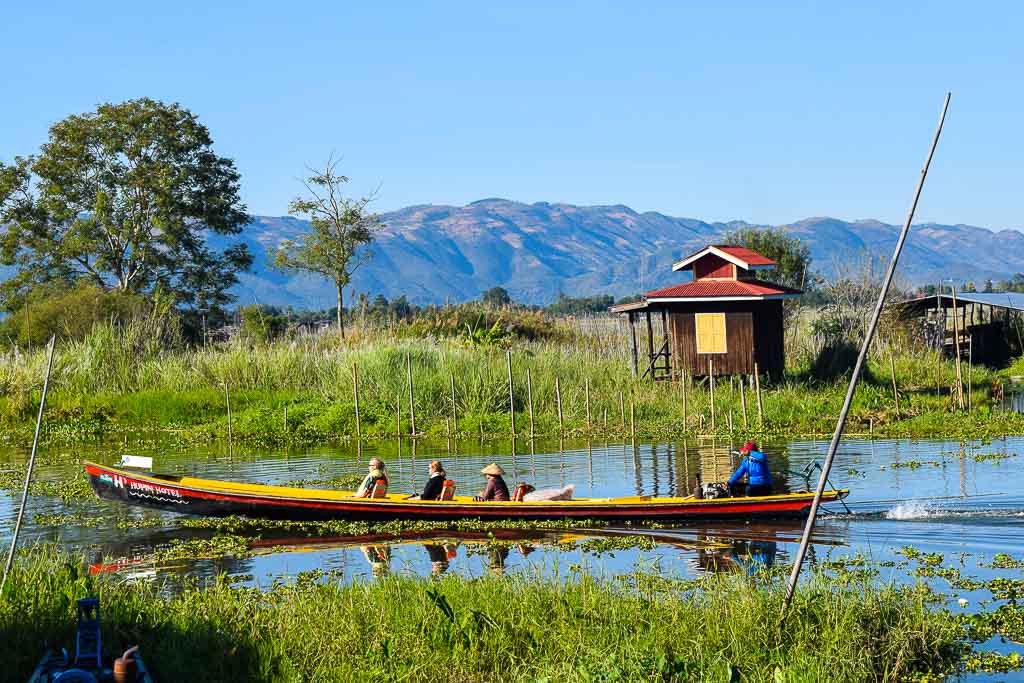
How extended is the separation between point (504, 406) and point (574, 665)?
24.5 m

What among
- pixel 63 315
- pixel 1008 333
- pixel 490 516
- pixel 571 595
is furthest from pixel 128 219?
pixel 571 595

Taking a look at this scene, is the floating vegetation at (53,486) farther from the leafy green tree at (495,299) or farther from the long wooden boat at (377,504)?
the leafy green tree at (495,299)

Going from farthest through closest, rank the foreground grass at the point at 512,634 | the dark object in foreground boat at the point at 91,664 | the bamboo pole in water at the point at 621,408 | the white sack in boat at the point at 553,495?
the bamboo pole in water at the point at 621,408 → the white sack in boat at the point at 553,495 → the foreground grass at the point at 512,634 → the dark object in foreground boat at the point at 91,664

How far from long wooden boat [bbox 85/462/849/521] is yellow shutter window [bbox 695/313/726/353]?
16.4m

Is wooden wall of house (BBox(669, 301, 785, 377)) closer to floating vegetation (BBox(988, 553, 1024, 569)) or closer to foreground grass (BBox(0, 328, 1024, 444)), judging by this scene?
foreground grass (BBox(0, 328, 1024, 444))

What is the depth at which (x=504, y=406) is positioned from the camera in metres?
34.8

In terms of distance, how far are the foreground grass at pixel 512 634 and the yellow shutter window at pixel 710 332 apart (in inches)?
937

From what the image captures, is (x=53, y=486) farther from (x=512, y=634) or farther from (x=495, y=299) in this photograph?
(x=495, y=299)

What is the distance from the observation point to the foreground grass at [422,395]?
3164 cm

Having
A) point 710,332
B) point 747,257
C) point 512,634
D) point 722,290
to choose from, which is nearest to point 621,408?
point 710,332

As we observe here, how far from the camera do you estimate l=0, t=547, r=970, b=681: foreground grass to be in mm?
10250

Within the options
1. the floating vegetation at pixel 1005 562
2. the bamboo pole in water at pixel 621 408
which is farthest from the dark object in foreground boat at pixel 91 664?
the bamboo pole in water at pixel 621 408

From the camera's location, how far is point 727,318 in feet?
117

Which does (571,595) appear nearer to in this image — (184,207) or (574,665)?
(574,665)
